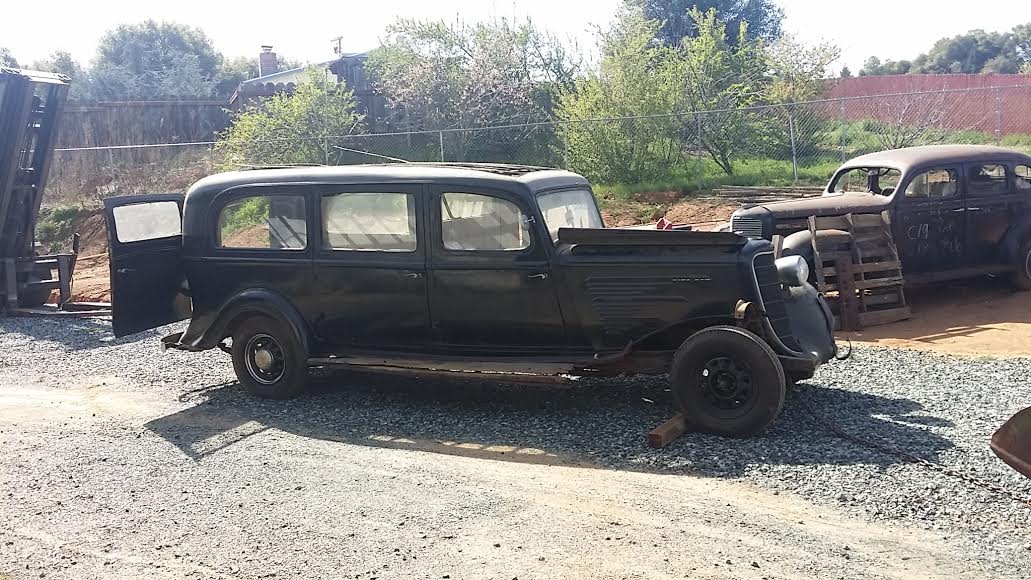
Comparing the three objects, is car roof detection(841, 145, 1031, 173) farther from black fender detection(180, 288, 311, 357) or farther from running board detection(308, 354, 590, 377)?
black fender detection(180, 288, 311, 357)

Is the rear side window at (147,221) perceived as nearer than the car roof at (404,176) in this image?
No

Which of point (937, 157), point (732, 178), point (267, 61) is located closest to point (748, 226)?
point (937, 157)

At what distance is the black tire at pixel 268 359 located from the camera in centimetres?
784

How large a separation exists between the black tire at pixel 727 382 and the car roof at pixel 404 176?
5.83ft

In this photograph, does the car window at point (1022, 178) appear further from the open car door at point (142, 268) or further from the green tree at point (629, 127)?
the open car door at point (142, 268)

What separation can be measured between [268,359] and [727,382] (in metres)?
3.83

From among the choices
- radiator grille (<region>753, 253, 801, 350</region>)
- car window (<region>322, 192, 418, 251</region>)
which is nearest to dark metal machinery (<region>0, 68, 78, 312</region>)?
car window (<region>322, 192, 418, 251</region>)

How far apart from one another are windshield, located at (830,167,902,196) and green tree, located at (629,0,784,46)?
25.6 meters

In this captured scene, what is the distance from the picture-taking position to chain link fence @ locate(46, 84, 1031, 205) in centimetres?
1948

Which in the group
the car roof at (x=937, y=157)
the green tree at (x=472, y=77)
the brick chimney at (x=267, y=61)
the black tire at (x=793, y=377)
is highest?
the brick chimney at (x=267, y=61)

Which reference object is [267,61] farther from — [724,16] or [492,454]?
[492,454]

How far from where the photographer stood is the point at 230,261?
8.01 metres

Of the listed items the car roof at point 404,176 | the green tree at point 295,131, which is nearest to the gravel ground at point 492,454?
the car roof at point 404,176

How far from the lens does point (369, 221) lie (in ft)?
25.0
